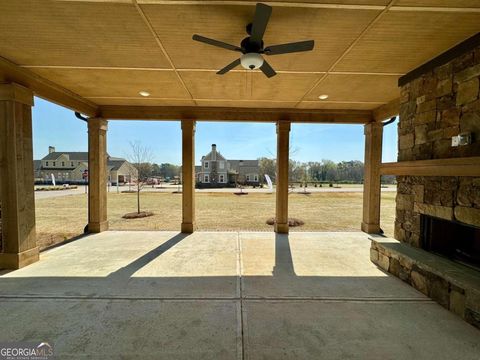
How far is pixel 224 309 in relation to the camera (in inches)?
109

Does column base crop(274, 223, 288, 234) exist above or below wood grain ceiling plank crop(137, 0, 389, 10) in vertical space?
below

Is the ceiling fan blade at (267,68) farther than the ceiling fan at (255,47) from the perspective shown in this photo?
Yes

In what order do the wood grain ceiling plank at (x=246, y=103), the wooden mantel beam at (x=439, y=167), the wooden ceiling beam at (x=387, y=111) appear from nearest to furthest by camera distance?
the wooden mantel beam at (x=439, y=167), the wooden ceiling beam at (x=387, y=111), the wood grain ceiling plank at (x=246, y=103)

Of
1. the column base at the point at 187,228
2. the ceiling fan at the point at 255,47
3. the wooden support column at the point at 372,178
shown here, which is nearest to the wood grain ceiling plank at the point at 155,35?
the ceiling fan at the point at 255,47

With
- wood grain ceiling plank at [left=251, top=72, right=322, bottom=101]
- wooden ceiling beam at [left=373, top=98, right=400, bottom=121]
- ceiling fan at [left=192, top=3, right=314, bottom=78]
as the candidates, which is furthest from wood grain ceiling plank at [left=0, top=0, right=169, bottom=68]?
wooden ceiling beam at [left=373, top=98, right=400, bottom=121]

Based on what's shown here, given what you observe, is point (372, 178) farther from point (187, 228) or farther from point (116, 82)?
point (116, 82)

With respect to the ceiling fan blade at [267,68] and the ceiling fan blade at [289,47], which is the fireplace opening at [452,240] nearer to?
the ceiling fan blade at [289,47]

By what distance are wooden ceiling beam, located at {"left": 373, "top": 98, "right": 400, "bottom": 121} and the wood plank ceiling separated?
76 centimetres

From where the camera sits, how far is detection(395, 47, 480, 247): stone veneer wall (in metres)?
2.80

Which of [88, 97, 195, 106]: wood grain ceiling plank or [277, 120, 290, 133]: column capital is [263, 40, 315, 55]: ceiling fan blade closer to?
[88, 97, 195, 106]: wood grain ceiling plank

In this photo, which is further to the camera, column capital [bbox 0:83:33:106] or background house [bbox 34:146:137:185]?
background house [bbox 34:146:137:185]

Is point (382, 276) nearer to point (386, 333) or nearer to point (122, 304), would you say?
point (386, 333)

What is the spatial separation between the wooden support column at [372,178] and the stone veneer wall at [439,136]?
227cm

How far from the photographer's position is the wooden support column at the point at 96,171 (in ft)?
19.9
